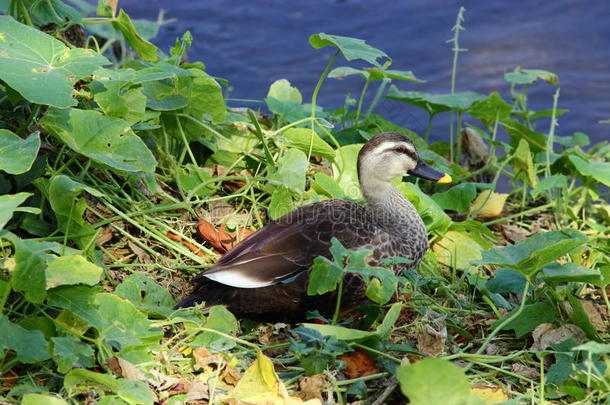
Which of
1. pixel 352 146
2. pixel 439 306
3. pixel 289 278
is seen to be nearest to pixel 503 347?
pixel 439 306

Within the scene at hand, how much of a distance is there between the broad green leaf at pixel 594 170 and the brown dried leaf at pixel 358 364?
6.03 feet

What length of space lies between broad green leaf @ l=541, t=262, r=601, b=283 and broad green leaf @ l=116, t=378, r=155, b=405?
5.10 ft

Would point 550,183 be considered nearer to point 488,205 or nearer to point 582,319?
point 488,205

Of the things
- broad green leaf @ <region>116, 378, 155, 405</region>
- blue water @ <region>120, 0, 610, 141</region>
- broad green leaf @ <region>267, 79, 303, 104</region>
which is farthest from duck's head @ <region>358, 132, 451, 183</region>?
blue water @ <region>120, 0, 610, 141</region>

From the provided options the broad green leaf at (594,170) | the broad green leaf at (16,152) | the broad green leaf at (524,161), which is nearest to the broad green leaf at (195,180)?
the broad green leaf at (16,152)

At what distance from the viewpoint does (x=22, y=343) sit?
113 inches

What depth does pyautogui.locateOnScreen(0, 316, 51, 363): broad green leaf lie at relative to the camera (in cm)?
287

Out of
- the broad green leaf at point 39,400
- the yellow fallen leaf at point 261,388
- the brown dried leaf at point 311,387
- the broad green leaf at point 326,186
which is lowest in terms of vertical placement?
the brown dried leaf at point 311,387

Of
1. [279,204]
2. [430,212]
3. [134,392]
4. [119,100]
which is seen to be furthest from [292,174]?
[134,392]

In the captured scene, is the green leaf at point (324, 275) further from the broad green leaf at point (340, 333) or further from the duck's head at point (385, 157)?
the duck's head at point (385, 157)

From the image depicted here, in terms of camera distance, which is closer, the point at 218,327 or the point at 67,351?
the point at 67,351

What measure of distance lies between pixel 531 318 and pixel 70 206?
190 cm

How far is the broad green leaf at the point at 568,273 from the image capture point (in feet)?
10.7

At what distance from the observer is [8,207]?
266cm
